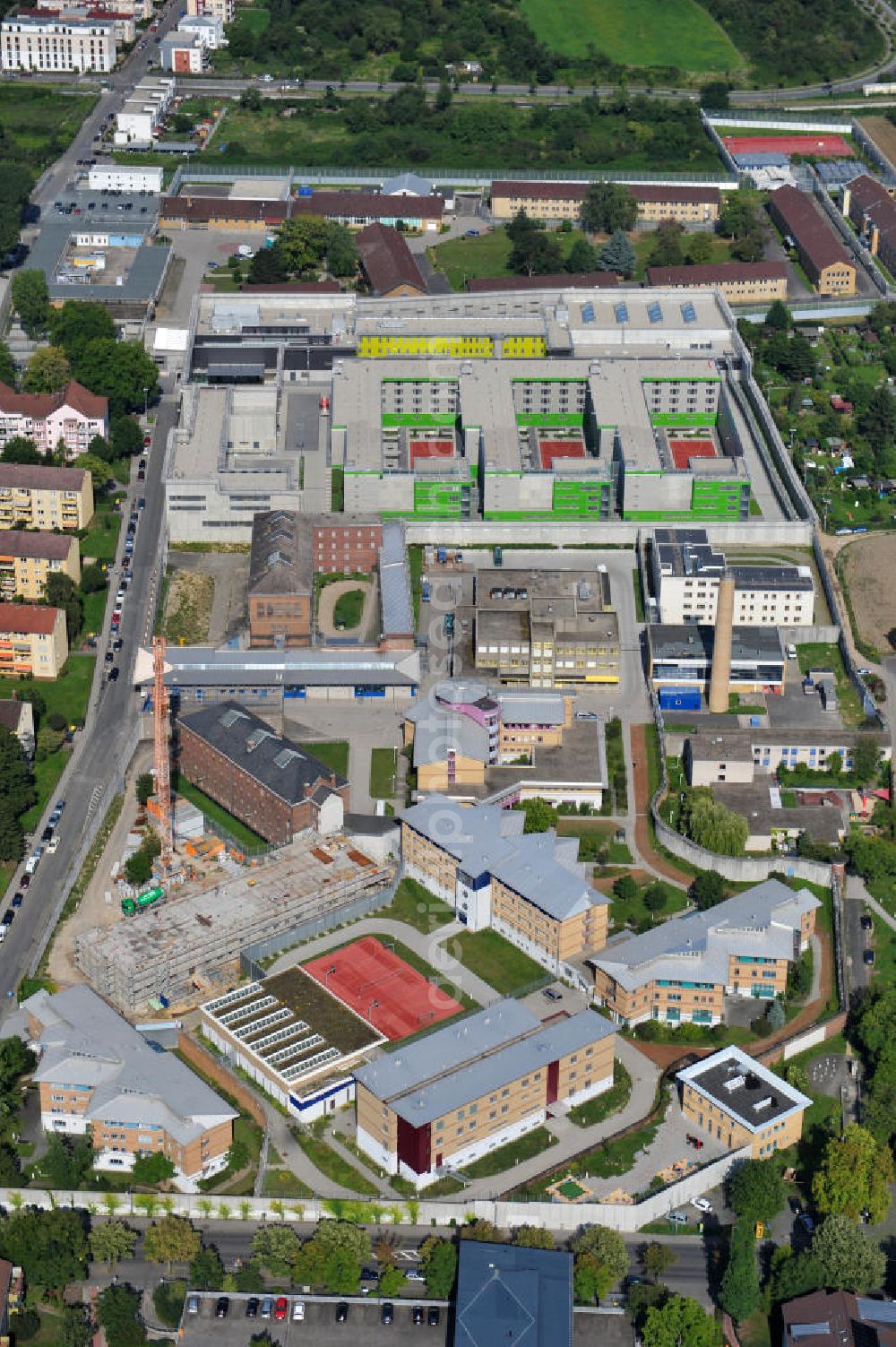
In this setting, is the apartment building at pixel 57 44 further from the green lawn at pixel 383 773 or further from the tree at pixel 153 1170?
the tree at pixel 153 1170

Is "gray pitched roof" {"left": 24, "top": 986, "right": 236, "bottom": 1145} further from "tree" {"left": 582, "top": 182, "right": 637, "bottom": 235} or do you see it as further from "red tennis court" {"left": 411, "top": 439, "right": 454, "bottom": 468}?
"tree" {"left": 582, "top": 182, "right": 637, "bottom": 235}

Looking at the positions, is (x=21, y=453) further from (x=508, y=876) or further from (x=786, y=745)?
(x=508, y=876)

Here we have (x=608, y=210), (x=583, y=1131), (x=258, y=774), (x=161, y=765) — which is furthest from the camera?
(x=608, y=210)

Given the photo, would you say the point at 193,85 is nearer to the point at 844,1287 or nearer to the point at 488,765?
the point at 488,765

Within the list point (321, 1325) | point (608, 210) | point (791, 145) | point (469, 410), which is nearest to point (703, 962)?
point (321, 1325)

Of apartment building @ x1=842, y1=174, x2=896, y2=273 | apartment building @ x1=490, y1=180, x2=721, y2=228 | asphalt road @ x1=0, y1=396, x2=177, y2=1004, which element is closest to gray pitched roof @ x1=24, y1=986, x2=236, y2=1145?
asphalt road @ x1=0, y1=396, x2=177, y2=1004

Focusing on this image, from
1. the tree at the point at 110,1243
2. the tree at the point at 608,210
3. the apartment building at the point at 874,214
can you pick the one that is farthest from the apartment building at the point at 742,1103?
the tree at the point at 608,210
